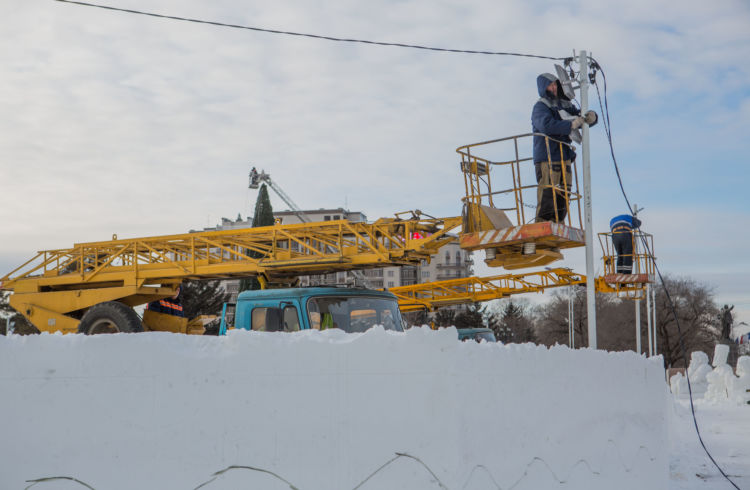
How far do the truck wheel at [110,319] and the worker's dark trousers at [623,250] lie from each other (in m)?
12.1

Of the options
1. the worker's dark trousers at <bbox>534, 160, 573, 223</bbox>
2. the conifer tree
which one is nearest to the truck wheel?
the worker's dark trousers at <bbox>534, 160, 573, 223</bbox>

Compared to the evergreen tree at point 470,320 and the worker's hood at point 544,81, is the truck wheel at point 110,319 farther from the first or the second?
the evergreen tree at point 470,320

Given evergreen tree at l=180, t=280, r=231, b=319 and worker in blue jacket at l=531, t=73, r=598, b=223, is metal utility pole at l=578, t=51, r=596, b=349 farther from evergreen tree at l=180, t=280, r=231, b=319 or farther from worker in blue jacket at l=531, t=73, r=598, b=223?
evergreen tree at l=180, t=280, r=231, b=319

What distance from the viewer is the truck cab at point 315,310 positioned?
8.75 meters

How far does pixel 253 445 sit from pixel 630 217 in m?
15.0

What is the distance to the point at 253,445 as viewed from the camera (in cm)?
514

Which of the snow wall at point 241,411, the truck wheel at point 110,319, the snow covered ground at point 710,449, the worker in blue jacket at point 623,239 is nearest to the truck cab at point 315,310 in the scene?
the truck wheel at point 110,319

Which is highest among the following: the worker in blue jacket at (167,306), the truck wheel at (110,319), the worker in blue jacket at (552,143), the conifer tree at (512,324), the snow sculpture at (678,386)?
the worker in blue jacket at (552,143)

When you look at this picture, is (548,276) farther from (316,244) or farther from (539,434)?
(539,434)

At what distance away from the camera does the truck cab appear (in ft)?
28.7

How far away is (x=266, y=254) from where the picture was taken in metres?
11.6


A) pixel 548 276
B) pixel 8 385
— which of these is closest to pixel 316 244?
pixel 8 385

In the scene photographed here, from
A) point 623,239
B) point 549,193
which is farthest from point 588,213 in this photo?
point 623,239

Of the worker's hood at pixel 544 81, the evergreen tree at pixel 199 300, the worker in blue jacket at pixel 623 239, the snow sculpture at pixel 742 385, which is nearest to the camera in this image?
the worker's hood at pixel 544 81
